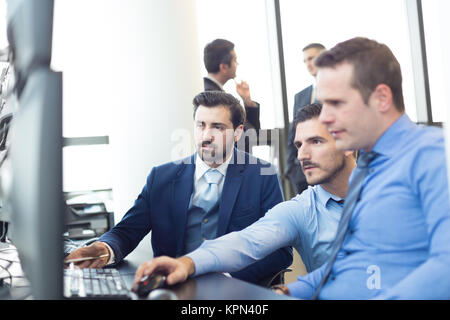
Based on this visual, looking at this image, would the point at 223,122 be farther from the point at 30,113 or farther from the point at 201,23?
the point at 30,113

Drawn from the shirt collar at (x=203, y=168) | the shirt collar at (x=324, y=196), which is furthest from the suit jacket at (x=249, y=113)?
the shirt collar at (x=324, y=196)

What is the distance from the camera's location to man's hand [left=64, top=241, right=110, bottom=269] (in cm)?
109

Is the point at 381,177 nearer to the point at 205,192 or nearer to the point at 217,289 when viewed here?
the point at 217,289

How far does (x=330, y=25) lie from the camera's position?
2.02m

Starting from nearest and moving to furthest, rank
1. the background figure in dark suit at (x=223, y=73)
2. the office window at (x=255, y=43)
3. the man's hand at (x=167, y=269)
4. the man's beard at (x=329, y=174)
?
the man's hand at (x=167, y=269)
the man's beard at (x=329, y=174)
the background figure in dark suit at (x=223, y=73)
the office window at (x=255, y=43)

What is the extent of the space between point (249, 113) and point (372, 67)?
0.92 m

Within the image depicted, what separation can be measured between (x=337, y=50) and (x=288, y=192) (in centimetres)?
98

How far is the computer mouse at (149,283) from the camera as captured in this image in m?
0.74

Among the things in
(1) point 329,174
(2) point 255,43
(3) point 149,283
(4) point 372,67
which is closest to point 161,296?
(3) point 149,283

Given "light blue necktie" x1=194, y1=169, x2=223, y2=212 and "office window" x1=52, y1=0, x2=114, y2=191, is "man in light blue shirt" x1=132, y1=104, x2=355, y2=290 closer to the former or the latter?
"light blue necktie" x1=194, y1=169, x2=223, y2=212

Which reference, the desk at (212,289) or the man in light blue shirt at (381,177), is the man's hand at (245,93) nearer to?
the man in light blue shirt at (381,177)

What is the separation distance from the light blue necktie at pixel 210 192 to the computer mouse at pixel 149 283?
0.62m

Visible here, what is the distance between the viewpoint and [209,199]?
1417 mm
